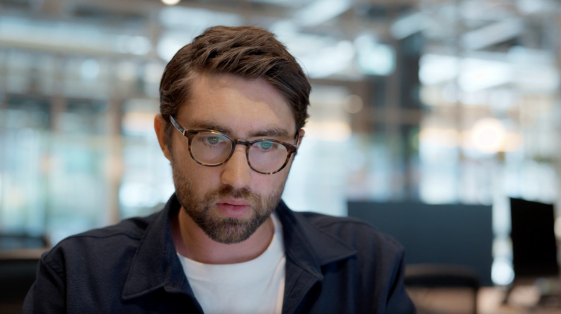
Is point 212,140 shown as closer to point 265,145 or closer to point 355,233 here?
point 265,145

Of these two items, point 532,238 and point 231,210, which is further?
point 532,238

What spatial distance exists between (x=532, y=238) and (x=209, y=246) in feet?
6.00

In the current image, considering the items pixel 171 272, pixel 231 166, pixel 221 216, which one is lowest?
pixel 171 272

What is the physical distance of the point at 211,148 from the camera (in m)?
1.15

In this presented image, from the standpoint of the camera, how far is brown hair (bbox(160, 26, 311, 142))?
3.86 feet

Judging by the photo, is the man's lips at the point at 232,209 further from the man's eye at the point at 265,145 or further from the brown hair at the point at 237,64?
the brown hair at the point at 237,64

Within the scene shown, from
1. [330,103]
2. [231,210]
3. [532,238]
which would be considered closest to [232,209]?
[231,210]

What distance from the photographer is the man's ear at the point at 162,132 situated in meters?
1.30

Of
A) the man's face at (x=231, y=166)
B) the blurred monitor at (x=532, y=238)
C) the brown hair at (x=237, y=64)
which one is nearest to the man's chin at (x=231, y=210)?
the man's face at (x=231, y=166)

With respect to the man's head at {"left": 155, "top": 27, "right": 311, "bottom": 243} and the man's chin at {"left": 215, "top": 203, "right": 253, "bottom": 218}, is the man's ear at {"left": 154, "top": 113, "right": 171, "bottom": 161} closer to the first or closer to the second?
the man's head at {"left": 155, "top": 27, "right": 311, "bottom": 243}

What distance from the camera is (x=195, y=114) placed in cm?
118

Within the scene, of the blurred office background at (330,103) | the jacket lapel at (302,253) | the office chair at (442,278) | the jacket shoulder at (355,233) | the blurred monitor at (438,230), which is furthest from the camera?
the blurred office background at (330,103)

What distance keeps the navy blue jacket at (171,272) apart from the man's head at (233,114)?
16 centimetres

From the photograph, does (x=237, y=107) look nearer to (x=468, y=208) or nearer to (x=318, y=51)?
(x=468, y=208)
